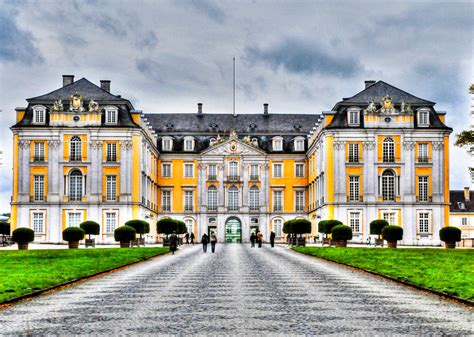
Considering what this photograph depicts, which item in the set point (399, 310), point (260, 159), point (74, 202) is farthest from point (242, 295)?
point (260, 159)

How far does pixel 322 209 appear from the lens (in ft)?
245

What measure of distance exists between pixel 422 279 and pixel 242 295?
5.94 metres

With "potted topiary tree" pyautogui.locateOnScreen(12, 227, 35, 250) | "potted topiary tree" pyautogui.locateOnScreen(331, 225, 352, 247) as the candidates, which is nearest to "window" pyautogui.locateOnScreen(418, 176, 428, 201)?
"potted topiary tree" pyautogui.locateOnScreen(331, 225, 352, 247)

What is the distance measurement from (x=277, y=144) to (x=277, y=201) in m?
6.01

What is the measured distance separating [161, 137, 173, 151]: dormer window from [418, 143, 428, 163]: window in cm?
2670

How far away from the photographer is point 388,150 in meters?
73.5

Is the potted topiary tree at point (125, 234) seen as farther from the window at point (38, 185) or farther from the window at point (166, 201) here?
the window at point (166, 201)

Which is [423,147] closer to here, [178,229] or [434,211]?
[434,211]

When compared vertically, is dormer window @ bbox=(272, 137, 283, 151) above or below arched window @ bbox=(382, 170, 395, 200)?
above

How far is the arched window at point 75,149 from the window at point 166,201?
642 inches

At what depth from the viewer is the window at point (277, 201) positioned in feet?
286

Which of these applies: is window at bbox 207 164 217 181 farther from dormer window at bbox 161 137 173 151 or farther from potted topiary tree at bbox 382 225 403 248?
potted topiary tree at bbox 382 225 403 248

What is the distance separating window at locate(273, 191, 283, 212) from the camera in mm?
87188

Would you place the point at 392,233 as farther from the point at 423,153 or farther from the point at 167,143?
the point at 167,143
